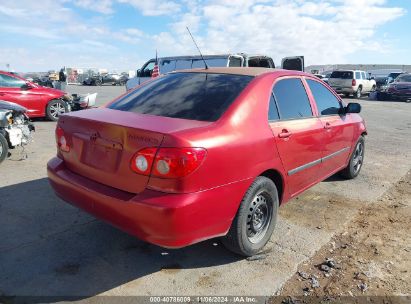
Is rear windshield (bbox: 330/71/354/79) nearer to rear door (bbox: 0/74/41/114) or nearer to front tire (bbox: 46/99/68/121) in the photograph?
front tire (bbox: 46/99/68/121)

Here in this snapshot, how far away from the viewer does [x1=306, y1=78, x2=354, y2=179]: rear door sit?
4.46m

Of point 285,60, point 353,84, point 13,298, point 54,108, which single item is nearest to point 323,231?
point 13,298

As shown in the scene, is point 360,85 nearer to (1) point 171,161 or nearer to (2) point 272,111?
(2) point 272,111

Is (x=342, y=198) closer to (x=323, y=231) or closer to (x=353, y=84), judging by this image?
(x=323, y=231)

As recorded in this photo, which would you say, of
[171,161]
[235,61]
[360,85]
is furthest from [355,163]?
[360,85]

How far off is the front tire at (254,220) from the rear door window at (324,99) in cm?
152

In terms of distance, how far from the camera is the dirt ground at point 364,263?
2947 millimetres

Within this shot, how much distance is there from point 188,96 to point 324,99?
2.08 m

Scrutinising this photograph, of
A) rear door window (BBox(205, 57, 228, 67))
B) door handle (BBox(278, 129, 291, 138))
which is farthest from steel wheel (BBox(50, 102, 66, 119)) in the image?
door handle (BBox(278, 129, 291, 138))

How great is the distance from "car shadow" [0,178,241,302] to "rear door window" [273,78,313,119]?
1.47 metres

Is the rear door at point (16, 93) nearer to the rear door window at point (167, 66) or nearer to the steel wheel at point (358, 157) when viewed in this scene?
the rear door window at point (167, 66)

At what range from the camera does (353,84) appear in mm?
24453

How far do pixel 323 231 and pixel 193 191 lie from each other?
1.95m

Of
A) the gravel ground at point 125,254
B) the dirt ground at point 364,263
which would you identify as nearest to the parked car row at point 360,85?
the gravel ground at point 125,254
